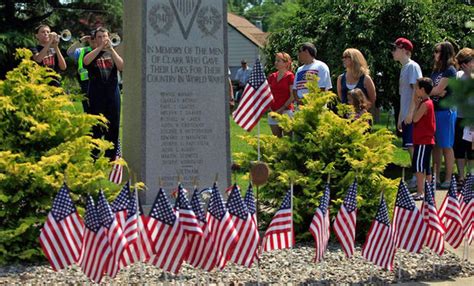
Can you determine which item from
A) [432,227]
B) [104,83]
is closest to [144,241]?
[432,227]

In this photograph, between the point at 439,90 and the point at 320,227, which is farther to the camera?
the point at 439,90

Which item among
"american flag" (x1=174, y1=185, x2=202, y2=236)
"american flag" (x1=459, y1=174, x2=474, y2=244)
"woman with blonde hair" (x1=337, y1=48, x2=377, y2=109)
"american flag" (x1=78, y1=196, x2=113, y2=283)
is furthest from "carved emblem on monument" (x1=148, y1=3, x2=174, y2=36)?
"american flag" (x1=459, y1=174, x2=474, y2=244)

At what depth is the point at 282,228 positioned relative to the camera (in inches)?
274

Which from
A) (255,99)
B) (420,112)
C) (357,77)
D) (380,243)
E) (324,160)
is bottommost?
(380,243)

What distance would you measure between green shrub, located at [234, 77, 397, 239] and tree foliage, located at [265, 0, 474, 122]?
4931mm

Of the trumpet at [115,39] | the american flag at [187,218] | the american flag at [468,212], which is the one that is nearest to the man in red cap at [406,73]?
the american flag at [468,212]

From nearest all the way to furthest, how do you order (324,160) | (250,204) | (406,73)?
1. (250,204)
2. (324,160)
3. (406,73)

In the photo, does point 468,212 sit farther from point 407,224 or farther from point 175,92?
point 175,92

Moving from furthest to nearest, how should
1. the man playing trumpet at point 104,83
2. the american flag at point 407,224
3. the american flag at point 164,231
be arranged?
the man playing trumpet at point 104,83 < the american flag at point 407,224 < the american flag at point 164,231

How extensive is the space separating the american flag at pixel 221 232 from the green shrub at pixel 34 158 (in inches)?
53.7

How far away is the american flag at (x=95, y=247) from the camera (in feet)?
20.2

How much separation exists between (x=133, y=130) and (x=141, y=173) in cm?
50

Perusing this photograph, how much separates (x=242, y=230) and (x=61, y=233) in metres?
1.35

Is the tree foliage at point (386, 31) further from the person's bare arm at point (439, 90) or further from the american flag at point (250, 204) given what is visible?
the american flag at point (250, 204)
